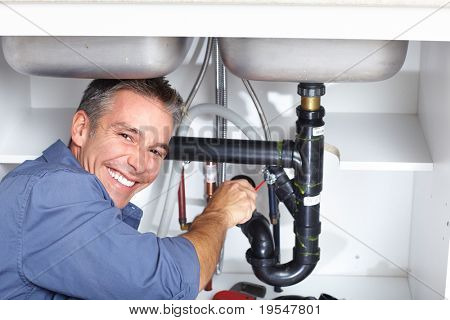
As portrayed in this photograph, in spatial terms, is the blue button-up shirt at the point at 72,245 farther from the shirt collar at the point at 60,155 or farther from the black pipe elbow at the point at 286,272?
the black pipe elbow at the point at 286,272

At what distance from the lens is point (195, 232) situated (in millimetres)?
1219

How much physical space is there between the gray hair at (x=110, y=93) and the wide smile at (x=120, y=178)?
83 millimetres

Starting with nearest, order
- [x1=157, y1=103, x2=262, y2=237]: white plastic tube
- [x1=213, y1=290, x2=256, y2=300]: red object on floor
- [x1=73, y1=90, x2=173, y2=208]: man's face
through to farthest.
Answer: [x1=73, y1=90, x2=173, y2=208]: man's face < [x1=157, y1=103, x2=262, y2=237]: white plastic tube < [x1=213, y1=290, x2=256, y2=300]: red object on floor

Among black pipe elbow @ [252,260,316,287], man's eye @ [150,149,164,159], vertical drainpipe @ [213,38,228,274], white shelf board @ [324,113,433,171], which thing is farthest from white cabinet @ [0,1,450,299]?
man's eye @ [150,149,164,159]

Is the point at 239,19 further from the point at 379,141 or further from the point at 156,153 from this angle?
the point at 379,141

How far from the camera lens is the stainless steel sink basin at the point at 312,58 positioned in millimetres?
1150

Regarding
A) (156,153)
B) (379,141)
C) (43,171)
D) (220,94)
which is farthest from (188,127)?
(43,171)

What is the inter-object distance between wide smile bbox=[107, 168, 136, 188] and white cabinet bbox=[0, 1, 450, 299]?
31cm

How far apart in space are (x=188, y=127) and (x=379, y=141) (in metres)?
0.43

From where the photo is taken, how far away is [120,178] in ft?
4.36

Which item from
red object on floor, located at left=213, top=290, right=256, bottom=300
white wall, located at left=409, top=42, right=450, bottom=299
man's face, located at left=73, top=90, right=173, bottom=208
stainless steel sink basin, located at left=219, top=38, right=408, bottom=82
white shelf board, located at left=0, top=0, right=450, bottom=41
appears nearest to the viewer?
white shelf board, located at left=0, top=0, right=450, bottom=41

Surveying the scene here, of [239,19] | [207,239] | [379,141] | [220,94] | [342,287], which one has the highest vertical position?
[239,19]

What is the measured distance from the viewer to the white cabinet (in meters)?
1.50

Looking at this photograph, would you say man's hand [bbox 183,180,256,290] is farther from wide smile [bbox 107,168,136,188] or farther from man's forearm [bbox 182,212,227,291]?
wide smile [bbox 107,168,136,188]
